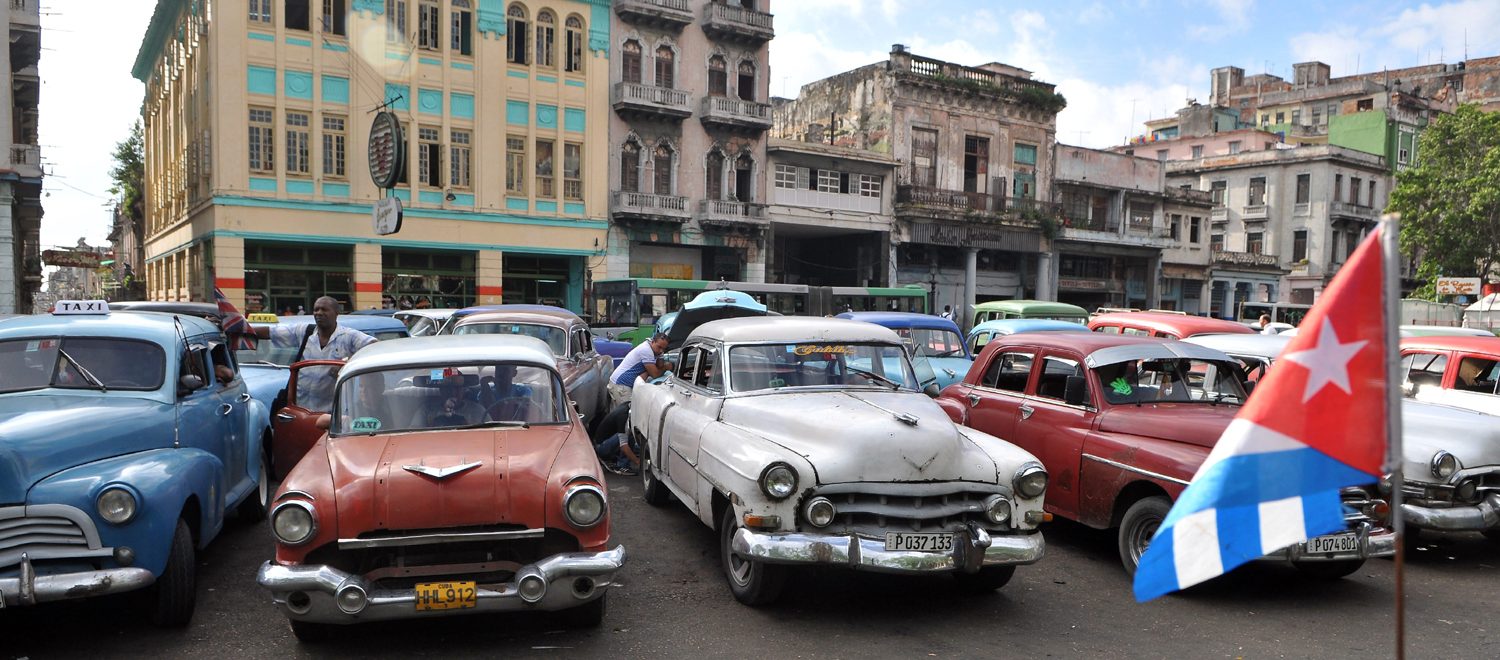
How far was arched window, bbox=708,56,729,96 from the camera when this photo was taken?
108ft

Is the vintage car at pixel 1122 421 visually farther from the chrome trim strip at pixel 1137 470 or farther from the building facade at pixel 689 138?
the building facade at pixel 689 138

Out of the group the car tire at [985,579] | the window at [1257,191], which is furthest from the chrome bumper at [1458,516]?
the window at [1257,191]

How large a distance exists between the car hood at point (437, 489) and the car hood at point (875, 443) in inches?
61.1

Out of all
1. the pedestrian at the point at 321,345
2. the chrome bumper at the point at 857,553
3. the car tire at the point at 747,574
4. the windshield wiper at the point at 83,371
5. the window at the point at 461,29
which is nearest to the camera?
the chrome bumper at the point at 857,553

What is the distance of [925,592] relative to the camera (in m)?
6.25

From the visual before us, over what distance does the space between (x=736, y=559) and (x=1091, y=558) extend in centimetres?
290

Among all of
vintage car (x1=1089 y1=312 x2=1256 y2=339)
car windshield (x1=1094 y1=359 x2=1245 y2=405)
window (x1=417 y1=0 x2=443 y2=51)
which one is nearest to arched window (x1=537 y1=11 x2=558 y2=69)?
window (x1=417 y1=0 x2=443 y2=51)

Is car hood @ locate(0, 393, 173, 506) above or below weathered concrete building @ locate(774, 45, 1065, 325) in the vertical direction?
below

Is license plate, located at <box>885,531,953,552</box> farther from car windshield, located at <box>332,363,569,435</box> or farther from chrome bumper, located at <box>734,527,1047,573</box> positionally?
car windshield, located at <box>332,363,569,435</box>

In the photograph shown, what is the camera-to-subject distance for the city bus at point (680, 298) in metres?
24.0

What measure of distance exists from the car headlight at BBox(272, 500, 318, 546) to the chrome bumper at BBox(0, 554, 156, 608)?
77cm

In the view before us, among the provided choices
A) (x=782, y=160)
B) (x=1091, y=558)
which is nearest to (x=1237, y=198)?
(x=782, y=160)

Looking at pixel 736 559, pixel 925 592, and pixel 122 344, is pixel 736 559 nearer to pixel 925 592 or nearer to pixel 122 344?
pixel 925 592

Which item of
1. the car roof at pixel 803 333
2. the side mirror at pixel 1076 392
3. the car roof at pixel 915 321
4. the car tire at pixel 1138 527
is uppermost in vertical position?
the car roof at pixel 803 333
